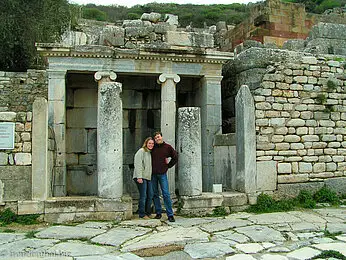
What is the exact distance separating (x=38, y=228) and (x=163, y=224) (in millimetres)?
2217

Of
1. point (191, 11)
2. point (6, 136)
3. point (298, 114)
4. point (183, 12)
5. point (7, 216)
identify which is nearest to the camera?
point (7, 216)

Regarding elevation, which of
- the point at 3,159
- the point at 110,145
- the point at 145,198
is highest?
the point at 110,145

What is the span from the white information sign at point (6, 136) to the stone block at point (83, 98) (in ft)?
12.5

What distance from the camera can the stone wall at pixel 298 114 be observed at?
8.57m

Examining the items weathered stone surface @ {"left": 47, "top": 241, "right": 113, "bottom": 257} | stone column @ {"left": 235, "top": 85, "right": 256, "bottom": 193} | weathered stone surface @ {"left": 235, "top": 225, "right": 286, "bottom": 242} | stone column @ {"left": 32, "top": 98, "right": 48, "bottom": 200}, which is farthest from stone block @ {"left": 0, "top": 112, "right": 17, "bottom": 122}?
stone column @ {"left": 235, "top": 85, "right": 256, "bottom": 193}

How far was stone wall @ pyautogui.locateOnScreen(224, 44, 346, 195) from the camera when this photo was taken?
28.1 ft

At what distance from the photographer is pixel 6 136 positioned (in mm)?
7094

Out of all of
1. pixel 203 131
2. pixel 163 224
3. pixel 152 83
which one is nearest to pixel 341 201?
pixel 203 131

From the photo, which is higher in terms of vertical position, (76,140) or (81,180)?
(76,140)

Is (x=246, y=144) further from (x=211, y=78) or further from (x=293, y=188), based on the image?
(x=211, y=78)

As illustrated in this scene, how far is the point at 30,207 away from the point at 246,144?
461 cm

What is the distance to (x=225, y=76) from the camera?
433 inches

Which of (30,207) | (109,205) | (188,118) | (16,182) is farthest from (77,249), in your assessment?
(188,118)

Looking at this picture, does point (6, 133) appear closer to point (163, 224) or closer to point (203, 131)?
point (163, 224)
